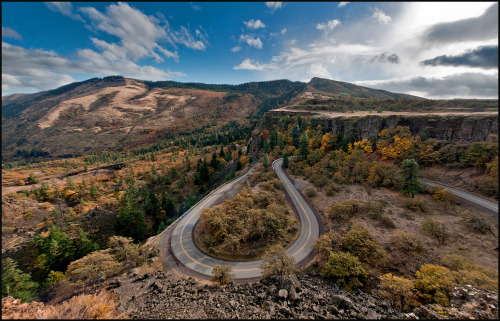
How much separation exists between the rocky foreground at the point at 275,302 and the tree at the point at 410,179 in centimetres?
1911

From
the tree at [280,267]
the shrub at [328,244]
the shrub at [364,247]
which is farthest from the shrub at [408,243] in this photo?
the tree at [280,267]

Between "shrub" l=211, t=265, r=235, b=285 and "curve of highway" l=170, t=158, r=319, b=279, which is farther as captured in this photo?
"curve of highway" l=170, t=158, r=319, b=279

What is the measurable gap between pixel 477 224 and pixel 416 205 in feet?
21.6

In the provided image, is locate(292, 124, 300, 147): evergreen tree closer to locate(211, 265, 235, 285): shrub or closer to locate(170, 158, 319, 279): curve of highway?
locate(170, 158, 319, 279): curve of highway

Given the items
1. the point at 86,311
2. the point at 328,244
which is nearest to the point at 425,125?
the point at 328,244

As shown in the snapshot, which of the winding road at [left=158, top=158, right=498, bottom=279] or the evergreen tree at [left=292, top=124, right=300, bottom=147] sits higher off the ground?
the evergreen tree at [left=292, top=124, right=300, bottom=147]

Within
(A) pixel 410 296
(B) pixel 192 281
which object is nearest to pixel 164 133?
(B) pixel 192 281

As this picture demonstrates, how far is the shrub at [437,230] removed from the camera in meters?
23.2

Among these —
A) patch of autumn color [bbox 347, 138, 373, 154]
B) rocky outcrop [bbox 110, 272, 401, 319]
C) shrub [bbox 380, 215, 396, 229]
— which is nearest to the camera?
rocky outcrop [bbox 110, 272, 401, 319]

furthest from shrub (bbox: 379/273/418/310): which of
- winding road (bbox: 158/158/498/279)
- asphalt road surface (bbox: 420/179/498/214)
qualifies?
asphalt road surface (bbox: 420/179/498/214)

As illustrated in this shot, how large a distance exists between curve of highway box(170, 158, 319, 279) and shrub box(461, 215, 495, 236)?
18226 millimetres

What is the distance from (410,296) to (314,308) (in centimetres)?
893

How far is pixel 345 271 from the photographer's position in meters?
19.7

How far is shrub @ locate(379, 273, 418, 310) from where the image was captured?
1644 cm
